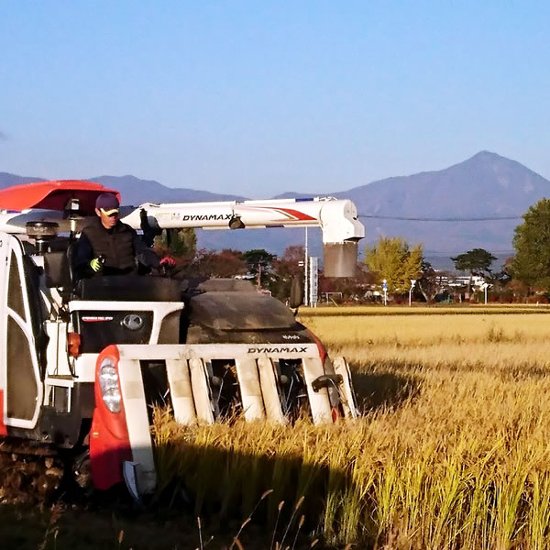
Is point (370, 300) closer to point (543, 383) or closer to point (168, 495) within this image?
point (543, 383)

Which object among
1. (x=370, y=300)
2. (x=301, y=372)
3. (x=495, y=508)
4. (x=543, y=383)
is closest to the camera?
(x=495, y=508)

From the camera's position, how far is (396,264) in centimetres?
11794

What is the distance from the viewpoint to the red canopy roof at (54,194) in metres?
11.0

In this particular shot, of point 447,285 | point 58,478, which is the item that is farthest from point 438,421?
point 447,285

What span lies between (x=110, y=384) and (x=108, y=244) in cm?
172

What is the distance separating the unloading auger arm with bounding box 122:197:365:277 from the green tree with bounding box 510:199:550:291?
9068 cm

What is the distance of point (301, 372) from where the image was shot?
9.76 metres

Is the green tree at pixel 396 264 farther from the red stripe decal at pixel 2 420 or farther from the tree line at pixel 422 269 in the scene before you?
the red stripe decal at pixel 2 420

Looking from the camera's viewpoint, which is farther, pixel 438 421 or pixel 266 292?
pixel 266 292

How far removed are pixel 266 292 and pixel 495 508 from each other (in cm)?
418

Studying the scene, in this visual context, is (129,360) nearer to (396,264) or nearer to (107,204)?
(107,204)

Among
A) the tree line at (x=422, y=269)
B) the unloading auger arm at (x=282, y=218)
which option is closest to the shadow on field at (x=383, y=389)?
the unloading auger arm at (x=282, y=218)

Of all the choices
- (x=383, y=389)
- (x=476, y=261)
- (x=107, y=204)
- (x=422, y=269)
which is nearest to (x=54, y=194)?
(x=107, y=204)

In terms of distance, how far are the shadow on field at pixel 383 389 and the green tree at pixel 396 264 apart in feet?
333
